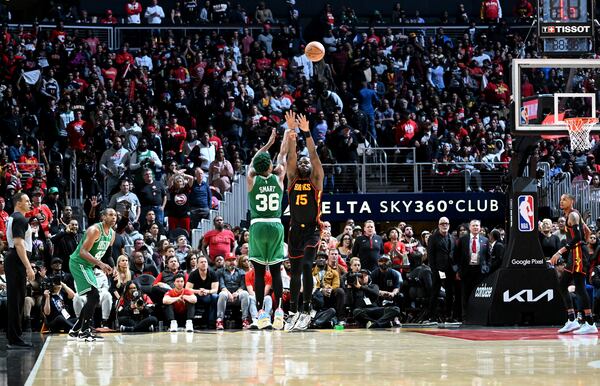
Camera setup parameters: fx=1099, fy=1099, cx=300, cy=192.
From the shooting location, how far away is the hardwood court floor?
9036 millimetres

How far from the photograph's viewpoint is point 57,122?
25047mm

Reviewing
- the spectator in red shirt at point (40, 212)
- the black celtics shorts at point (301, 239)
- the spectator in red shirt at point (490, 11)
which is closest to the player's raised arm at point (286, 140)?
the black celtics shorts at point (301, 239)

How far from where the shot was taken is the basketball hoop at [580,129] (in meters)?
16.8

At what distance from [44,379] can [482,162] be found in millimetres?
17222

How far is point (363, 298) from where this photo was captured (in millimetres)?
18766

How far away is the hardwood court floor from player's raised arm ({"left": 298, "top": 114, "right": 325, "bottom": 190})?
213cm

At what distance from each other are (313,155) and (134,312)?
4935 mm

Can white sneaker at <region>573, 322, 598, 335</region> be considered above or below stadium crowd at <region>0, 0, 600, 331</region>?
below

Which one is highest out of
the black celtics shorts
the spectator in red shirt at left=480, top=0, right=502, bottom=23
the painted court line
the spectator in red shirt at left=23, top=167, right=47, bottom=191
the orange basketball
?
the spectator in red shirt at left=480, top=0, right=502, bottom=23

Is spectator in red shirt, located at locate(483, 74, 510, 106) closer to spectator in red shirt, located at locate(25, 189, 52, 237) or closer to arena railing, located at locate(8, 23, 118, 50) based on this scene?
arena railing, located at locate(8, 23, 118, 50)

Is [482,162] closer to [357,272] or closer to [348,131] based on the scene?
[348,131]

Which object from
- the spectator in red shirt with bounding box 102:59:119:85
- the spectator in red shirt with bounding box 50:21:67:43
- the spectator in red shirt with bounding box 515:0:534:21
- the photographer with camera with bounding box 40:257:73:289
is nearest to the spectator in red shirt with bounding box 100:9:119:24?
the spectator in red shirt with bounding box 50:21:67:43

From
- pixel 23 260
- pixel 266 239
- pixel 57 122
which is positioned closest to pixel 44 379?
pixel 23 260

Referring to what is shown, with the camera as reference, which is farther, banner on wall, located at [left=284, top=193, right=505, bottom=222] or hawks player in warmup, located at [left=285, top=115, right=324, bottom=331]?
banner on wall, located at [left=284, top=193, right=505, bottom=222]
